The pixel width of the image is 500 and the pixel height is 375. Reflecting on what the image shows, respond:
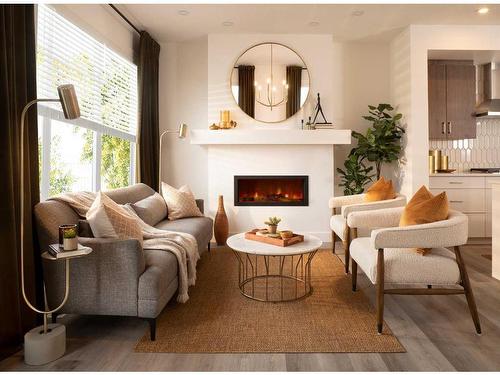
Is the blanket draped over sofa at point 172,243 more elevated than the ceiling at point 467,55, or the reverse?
the ceiling at point 467,55

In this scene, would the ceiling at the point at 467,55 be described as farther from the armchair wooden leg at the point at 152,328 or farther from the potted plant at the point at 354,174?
the armchair wooden leg at the point at 152,328

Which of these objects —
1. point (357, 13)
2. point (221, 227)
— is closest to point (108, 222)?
point (221, 227)

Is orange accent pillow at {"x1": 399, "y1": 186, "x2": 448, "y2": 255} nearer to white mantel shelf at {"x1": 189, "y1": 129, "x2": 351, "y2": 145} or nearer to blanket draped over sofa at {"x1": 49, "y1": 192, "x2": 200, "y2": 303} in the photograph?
blanket draped over sofa at {"x1": 49, "y1": 192, "x2": 200, "y2": 303}

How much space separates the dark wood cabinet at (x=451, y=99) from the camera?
5.11m

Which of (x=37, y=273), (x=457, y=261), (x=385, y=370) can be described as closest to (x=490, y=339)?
(x=457, y=261)

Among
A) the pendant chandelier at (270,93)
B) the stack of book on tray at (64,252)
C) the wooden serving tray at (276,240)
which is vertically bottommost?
the wooden serving tray at (276,240)

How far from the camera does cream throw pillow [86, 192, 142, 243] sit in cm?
234

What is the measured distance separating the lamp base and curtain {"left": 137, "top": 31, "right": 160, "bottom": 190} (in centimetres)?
285

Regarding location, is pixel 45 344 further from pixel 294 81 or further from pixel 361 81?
pixel 361 81

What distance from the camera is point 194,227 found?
3.56m

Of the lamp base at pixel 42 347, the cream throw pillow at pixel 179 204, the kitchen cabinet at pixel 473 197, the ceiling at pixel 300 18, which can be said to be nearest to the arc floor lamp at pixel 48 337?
the lamp base at pixel 42 347

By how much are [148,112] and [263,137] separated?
5.12ft

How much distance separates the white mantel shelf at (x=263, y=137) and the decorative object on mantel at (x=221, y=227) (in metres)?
0.86

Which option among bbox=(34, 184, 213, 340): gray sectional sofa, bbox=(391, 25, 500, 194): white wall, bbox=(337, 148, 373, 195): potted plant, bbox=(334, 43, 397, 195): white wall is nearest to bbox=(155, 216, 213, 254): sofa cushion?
bbox=(34, 184, 213, 340): gray sectional sofa
